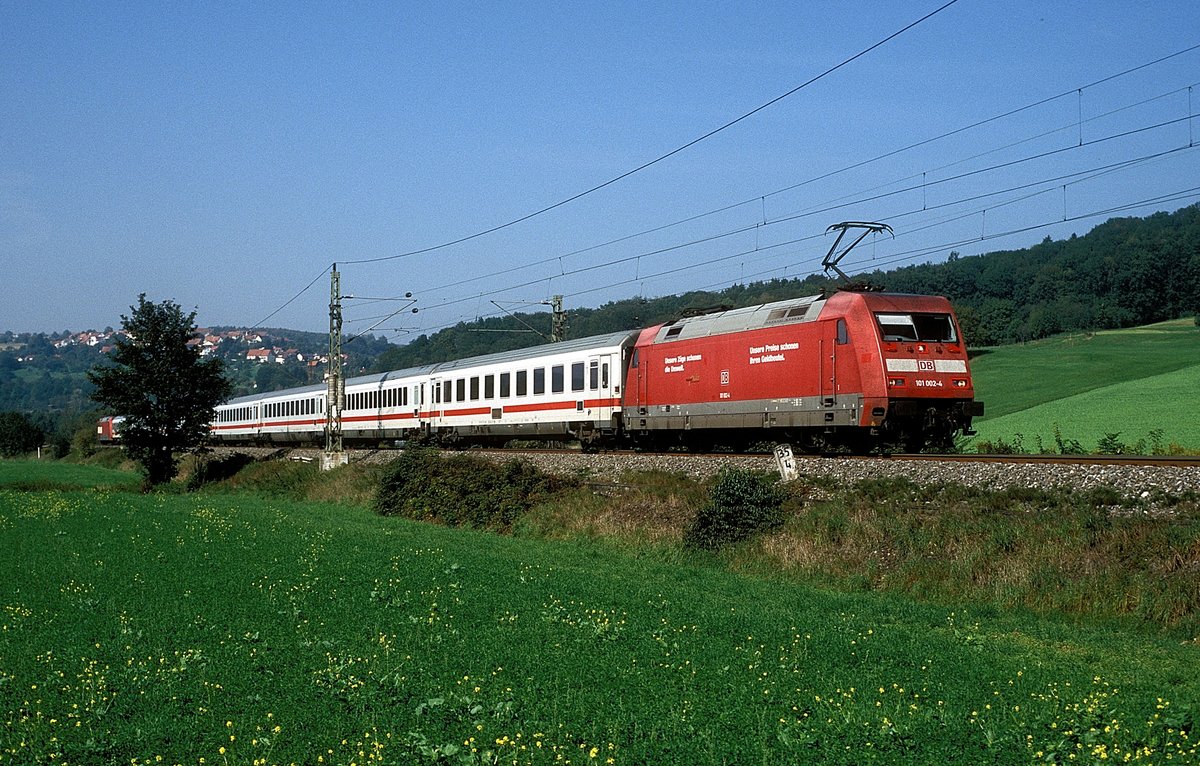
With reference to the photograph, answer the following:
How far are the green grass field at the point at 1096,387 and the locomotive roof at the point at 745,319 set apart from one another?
399 inches

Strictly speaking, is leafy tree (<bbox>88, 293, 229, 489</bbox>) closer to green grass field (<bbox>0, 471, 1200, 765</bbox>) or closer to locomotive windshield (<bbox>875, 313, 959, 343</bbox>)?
green grass field (<bbox>0, 471, 1200, 765</bbox>)

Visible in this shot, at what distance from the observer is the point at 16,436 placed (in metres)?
126

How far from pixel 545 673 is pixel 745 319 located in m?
19.5

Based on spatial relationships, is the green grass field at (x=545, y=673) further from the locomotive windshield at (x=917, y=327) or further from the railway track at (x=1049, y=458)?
the locomotive windshield at (x=917, y=327)

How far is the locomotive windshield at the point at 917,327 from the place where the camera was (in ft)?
81.6

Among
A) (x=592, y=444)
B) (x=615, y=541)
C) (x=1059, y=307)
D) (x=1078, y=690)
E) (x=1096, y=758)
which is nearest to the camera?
(x=1096, y=758)

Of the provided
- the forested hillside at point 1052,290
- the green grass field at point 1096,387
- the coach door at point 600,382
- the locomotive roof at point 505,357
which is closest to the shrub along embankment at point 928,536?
the coach door at point 600,382

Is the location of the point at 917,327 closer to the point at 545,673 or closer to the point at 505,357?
the point at 545,673

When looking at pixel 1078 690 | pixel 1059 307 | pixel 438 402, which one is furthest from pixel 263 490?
pixel 1059 307

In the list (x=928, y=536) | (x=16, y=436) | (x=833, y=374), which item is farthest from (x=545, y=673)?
(x=16, y=436)

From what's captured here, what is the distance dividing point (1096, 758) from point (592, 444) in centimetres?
2993

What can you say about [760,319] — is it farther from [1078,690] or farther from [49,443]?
[49,443]

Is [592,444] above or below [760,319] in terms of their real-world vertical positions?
below

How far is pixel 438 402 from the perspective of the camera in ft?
160
